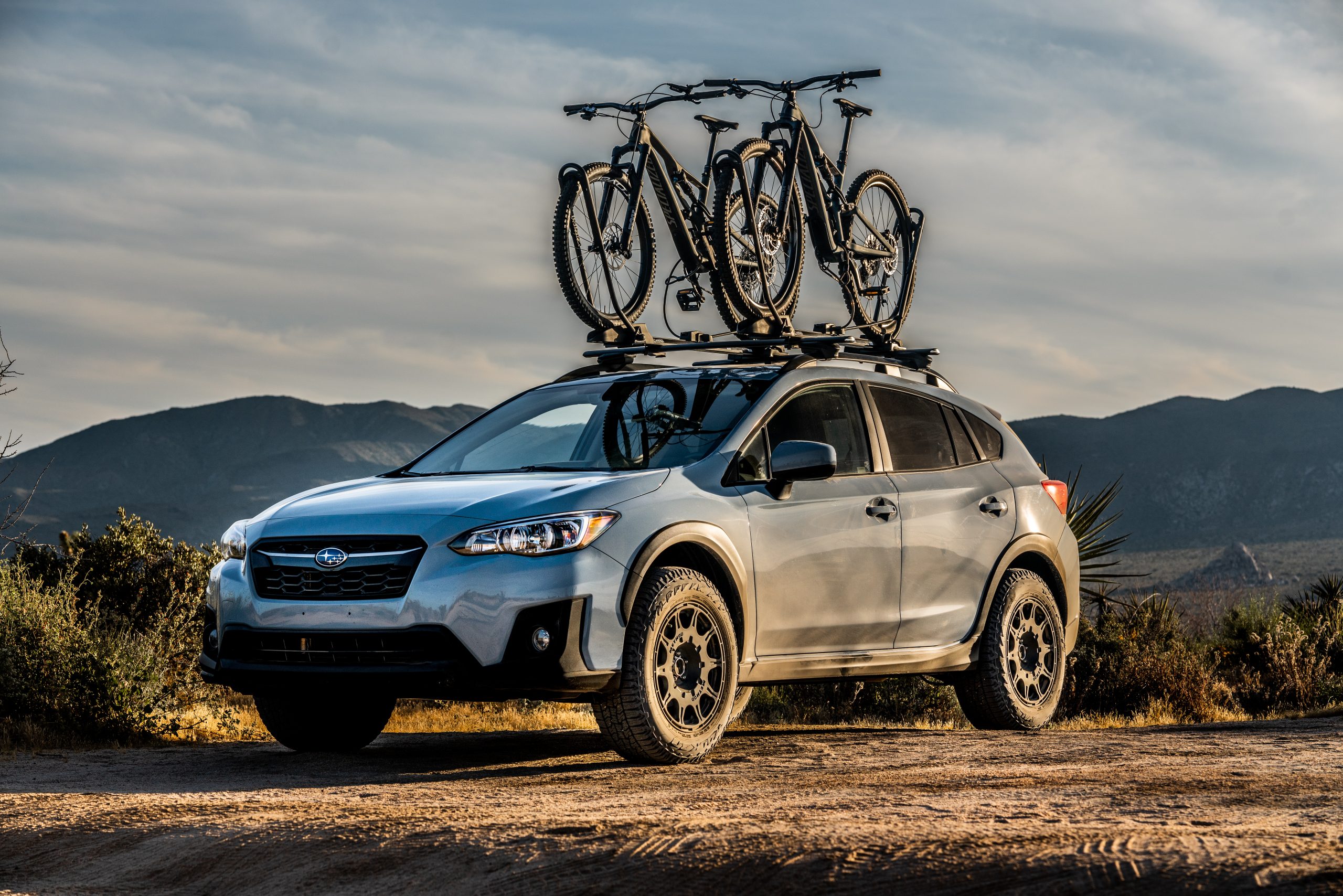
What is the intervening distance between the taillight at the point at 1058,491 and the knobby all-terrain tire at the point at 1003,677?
23.1 inches

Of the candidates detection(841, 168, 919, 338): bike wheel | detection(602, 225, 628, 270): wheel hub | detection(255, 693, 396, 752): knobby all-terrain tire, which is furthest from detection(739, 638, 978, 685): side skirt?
detection(841, 168, 919, 338): bike wheel

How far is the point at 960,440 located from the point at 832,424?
121cm

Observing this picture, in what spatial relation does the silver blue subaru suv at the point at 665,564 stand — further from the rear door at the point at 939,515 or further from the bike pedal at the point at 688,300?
the bike pedal at the point at 688,300

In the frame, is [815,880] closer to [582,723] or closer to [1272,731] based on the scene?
[1272,731]

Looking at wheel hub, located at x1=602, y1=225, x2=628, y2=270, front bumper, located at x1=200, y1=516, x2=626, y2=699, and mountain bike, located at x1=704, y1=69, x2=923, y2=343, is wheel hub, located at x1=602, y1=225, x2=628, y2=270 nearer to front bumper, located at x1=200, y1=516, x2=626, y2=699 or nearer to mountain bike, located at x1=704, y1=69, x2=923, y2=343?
mountain bike, located at x1=704, y1=69, x2=923, y2=343

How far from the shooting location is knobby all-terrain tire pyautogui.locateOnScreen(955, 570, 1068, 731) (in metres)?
9.16

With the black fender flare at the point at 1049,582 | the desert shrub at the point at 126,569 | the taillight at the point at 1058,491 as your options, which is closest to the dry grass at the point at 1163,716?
the black fender flare at the point at 1049,582

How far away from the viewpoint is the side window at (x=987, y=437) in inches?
380

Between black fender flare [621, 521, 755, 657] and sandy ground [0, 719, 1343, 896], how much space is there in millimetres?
704

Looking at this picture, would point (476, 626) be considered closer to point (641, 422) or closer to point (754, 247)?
point (641, 422)

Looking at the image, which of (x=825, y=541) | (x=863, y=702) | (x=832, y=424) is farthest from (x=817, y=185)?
(x=863, y=702)

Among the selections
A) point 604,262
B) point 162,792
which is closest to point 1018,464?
point 604,262

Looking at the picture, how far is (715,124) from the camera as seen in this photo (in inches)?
472

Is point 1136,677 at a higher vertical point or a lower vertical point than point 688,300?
lower
